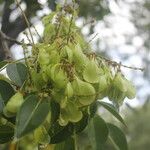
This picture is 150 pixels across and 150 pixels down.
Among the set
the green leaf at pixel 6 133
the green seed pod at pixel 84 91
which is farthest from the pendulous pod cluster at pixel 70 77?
the green leaf at pixel 6 133

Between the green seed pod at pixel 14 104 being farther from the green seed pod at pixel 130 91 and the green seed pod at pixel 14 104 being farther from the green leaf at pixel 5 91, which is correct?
the green seed pod at pixel 130 91

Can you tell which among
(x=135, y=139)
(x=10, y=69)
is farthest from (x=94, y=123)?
(x=135, y=139)

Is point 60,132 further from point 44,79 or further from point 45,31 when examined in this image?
point 45,31

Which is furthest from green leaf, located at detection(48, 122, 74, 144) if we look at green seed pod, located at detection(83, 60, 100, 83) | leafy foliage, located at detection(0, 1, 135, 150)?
green seed pod, located at detection(83, 60, 100, 83)

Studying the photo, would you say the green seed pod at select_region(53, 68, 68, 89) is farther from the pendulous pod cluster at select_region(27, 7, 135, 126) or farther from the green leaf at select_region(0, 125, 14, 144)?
the green leaf at select_region(0, 125, 14, 144)

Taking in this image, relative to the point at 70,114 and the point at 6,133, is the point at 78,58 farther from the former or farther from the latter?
the point at 6,133
